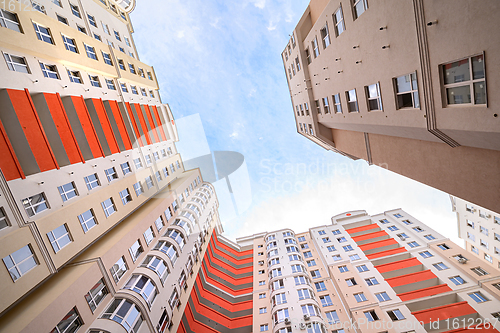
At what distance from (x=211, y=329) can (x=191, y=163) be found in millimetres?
28517

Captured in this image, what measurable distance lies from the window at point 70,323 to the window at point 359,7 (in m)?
26.9

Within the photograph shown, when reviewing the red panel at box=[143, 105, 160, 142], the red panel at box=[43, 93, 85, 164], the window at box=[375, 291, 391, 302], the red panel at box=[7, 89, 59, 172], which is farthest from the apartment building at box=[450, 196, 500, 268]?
the red panel at box=[7, 89, 59, 172]

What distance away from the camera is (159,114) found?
119 ft

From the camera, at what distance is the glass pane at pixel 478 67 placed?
21.6ft

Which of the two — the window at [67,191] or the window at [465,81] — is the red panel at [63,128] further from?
the window at [465,81]

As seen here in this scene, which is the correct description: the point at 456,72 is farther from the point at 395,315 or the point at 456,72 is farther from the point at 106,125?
the point at 395,315

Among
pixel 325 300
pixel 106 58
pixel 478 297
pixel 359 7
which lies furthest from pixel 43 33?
pixel 478 297

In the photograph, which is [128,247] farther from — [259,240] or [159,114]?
[259,240]

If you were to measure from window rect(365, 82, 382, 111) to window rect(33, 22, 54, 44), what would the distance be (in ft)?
84.6

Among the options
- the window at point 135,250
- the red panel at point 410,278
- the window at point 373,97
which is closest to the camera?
the window at point 373,97

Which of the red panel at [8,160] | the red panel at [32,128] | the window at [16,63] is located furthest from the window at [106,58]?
the red panel at [8,160]

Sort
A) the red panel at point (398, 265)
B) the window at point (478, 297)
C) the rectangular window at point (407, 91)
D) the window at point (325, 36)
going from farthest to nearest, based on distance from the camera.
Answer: the red panel at point (398, 265) < the window at point (478, 297) < the window at point (325, 36) < the rectangular window at point (407, 91)

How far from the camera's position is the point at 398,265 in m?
34.8

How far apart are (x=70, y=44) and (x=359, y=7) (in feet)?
83.6
